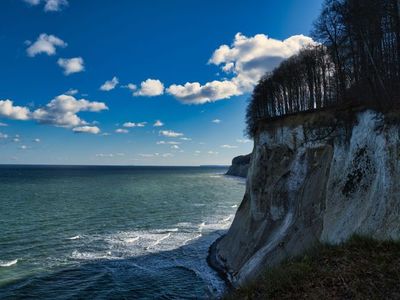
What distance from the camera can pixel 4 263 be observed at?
88.0 feet

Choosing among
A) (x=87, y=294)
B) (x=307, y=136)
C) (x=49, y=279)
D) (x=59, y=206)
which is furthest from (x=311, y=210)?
(x=59, y=206)

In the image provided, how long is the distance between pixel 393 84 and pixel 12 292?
26.3 m

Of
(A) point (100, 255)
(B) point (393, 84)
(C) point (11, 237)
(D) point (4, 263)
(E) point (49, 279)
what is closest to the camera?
(B) point (393, 84)

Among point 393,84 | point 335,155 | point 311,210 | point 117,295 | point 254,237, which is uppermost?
point 393,84

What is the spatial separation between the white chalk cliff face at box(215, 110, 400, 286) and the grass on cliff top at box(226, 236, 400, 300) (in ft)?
9.99

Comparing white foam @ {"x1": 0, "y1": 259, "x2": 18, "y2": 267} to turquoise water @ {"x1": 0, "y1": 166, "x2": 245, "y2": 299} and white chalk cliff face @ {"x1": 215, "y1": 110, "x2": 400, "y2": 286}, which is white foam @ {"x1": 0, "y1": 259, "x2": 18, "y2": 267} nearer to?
turquoise water @ {"x1": 0, "y1": 166, "x2": 245, "y2": 299}

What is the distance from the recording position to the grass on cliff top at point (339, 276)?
840 cm

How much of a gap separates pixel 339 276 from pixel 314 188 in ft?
39.9

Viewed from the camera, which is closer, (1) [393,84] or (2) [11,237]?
(1) [393,84]

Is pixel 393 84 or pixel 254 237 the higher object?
pixel 393 84

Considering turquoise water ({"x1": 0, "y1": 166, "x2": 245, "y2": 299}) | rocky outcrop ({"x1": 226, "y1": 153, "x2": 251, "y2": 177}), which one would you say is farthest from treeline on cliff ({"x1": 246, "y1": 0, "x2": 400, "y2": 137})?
rocky outcrop ({"x1": 226, "y1": 153, "x2": 251, "y2": 177})

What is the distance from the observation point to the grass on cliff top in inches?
331

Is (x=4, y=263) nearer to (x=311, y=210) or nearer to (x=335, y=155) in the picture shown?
(x=311, y=210)

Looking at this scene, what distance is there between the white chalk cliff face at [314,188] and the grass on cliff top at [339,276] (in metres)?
3.04
